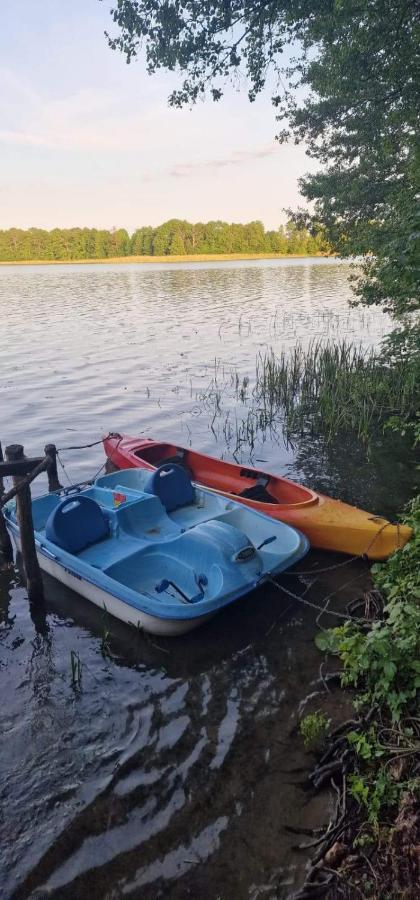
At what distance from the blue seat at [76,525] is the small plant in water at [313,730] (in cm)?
351

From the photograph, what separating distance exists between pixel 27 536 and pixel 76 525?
0.67m

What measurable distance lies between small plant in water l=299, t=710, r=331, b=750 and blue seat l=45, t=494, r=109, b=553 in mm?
3507

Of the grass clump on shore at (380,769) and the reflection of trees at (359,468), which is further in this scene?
the reflection of trees at (359,468)

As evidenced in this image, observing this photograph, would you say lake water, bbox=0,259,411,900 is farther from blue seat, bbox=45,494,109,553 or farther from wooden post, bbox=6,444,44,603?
blue seat, bbox=45,494,109,553

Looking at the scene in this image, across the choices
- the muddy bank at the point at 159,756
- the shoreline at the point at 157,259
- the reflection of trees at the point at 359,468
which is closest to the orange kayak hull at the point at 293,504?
the muddy bank at the point at 159,756

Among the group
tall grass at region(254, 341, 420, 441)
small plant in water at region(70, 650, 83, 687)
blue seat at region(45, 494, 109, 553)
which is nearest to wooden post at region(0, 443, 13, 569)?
blue seat at region(45, 494, 109, 553)

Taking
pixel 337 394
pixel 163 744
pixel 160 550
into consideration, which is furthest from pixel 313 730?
pixel 337 394

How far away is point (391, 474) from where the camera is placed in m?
10.0

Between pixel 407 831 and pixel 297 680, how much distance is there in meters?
2.17

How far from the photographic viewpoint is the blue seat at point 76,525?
261 inches

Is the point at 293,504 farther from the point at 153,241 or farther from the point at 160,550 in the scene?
the point at 153,241

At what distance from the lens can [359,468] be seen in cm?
1034

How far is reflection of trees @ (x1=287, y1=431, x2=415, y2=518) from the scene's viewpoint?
356 inches

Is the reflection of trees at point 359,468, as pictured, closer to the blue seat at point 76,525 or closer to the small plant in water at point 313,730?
the blue seat at point 76,525
